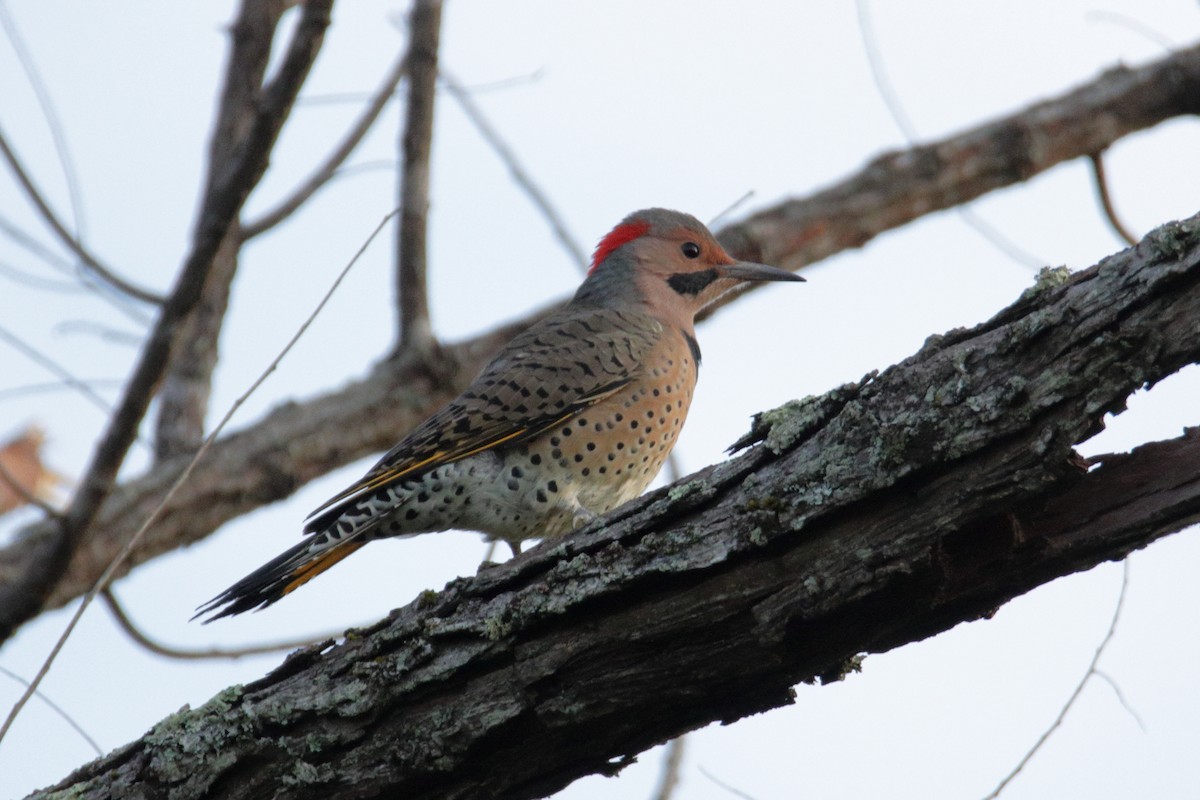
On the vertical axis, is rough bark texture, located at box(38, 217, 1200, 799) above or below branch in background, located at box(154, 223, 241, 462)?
below

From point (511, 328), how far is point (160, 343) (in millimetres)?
2321

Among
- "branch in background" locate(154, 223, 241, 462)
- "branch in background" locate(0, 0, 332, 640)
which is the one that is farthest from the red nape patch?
"branch in background" locate(0, 0, 332, 640)

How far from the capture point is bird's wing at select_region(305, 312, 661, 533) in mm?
5156

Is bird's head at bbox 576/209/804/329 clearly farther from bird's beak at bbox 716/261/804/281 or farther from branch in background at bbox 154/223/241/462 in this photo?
branch in background at bbox 154/223/241/462

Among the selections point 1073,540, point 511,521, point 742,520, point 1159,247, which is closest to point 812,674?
point 742,520

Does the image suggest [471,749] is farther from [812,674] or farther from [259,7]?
[259,7]

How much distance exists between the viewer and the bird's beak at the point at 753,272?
658 cm

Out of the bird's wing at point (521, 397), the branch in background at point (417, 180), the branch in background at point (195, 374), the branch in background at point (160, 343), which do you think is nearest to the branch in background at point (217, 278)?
the branch in background at point (195, 374)

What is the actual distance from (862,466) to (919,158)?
196 inches

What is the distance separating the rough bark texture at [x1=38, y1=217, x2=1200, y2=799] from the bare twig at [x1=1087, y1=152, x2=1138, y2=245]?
4223 millimetres

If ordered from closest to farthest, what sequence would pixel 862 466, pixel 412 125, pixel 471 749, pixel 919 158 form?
1. pixel 862 466
2. pixel 471 749
3. pixel 412 125
4. pixel 919 158

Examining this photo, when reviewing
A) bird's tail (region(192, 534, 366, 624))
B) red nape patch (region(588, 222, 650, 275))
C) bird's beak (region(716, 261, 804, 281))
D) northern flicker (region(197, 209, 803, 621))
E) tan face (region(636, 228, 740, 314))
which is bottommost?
bird's tail (region(192, 534, 366, 624))

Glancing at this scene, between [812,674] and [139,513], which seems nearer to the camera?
[812,674]

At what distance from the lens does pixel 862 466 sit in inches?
123
